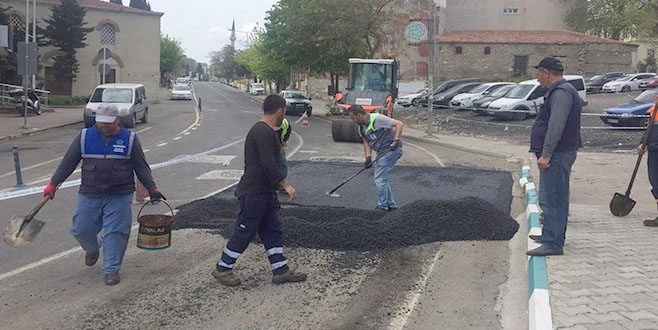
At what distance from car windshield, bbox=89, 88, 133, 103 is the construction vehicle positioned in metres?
8.40

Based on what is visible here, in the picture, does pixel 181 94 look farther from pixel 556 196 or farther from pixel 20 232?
pixel 556 196

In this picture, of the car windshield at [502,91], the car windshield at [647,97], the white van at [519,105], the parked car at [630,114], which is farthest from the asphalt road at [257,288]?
the car windshield at [502,91]

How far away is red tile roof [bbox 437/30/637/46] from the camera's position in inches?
2073

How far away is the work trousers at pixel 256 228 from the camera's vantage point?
5.73 meters

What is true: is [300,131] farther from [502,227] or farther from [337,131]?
[502,227]

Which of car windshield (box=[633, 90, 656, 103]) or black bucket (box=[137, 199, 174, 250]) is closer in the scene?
black bucket (box=[137, 199, 174, 250])

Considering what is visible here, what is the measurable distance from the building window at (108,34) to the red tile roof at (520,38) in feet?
87.3

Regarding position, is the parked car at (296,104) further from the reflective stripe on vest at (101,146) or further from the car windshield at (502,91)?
the reflective stripe on vest at (101,146)

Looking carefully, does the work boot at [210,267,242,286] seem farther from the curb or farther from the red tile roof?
the red tile roof

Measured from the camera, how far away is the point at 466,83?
1587 inches

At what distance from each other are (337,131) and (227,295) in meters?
16.3

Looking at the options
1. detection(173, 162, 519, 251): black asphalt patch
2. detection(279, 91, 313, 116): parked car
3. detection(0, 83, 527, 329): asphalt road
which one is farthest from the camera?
detection(279, 91, 313, 116): parked car

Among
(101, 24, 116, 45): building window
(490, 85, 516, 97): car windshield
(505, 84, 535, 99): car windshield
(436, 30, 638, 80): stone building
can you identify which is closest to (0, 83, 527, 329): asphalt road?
(505, 84, 535, 99): car windshield

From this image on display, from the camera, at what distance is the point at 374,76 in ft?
86.3
